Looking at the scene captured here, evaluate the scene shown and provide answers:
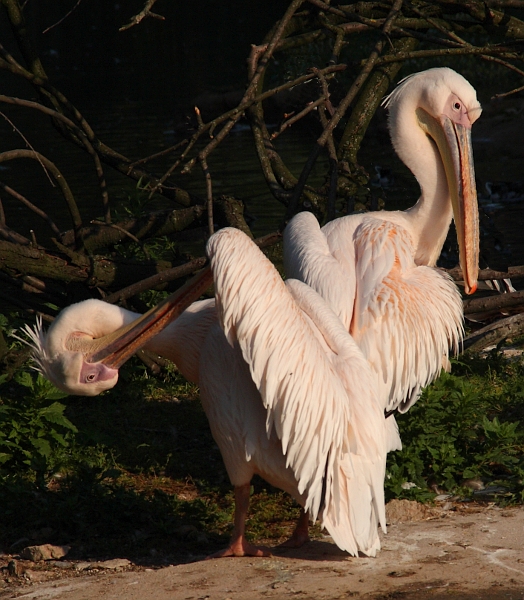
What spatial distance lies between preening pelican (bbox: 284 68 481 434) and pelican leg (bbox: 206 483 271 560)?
0.66 meters

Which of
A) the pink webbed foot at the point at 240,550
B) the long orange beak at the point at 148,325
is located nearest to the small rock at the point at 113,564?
the pink webbed foot at the point at 240,550

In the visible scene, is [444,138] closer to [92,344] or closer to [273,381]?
[273,381]

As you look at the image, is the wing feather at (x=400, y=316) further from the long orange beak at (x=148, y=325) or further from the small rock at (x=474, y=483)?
the long orange beak at (x=148, y=325)

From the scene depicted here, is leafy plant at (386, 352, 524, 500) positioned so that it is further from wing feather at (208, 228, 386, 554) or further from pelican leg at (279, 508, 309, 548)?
wing feather at (208, 228, 386, 554)

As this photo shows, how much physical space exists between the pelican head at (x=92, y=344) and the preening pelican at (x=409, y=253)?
665 millimetres

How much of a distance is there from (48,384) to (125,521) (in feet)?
2.59

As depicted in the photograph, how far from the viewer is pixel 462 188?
4.11 metres

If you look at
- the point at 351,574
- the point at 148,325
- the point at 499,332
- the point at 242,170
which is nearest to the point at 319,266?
the point at 148,325

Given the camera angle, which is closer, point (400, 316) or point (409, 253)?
point (400, 316)

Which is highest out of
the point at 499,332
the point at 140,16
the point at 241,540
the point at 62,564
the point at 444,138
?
the point at 140,16

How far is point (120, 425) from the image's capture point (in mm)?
4746

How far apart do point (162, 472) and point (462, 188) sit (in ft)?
6.37

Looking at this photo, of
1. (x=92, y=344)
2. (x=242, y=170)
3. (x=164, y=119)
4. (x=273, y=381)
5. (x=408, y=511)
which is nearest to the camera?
(x=273, y=381)

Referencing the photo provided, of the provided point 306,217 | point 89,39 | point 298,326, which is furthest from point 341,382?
point 89,39
